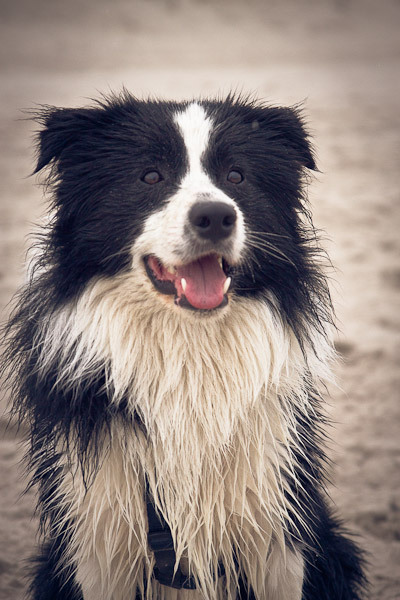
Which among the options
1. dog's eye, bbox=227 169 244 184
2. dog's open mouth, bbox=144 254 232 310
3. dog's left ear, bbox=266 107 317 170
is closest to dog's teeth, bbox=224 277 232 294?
dog's open mouth, bbox=144 254 232 310

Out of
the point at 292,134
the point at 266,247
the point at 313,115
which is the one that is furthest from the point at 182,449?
the point at 313,115

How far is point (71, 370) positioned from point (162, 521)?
561mm

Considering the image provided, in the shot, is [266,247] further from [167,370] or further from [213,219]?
[167,370]

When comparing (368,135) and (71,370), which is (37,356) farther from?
(368,135)

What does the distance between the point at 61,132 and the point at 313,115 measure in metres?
6.93

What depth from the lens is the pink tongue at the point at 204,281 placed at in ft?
6.95

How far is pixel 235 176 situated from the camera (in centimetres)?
229

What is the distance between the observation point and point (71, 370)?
7.18 ft

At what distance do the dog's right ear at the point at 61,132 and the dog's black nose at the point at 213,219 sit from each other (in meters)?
0.52

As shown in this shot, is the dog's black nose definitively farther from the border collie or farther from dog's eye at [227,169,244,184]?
dog's eye at [227,169,244,184]

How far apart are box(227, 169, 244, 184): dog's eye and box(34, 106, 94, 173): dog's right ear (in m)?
0.49

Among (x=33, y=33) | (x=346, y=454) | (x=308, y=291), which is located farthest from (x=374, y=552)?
(x=33, y=33)

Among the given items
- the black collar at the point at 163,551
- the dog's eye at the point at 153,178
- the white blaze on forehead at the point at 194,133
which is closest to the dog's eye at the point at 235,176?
the white blaze on forehead at the point at 194,133

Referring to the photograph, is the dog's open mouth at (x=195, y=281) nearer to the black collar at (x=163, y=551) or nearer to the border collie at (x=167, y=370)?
the border collie at (x=167, y=370)
